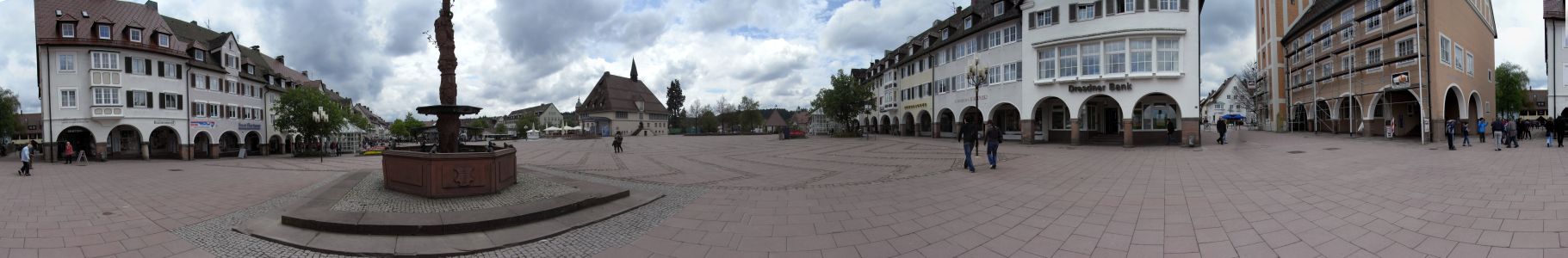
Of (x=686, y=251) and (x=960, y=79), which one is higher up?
(x=960, y=79)

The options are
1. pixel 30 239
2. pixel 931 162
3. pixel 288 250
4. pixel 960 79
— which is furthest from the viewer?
pixel 960 79

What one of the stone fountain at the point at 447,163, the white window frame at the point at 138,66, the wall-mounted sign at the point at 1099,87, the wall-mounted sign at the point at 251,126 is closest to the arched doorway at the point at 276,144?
the wall-mounted sign at the point at 251,126

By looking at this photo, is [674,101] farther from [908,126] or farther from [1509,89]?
[1509,89]

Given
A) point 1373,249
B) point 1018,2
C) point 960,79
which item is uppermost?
point 1018,2

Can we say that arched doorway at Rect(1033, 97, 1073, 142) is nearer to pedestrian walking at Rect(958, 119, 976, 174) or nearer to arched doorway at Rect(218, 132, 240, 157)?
pedestrian walking at Rect(958, 119, 976, 174)

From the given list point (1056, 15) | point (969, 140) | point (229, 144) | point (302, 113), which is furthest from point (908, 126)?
point (229, 144)

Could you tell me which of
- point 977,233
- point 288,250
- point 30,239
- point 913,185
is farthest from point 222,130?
point 977,233

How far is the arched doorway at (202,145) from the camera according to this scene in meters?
32.0

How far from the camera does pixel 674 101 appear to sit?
338 ft

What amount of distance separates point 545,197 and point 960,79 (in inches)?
1108

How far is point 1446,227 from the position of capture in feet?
16.8

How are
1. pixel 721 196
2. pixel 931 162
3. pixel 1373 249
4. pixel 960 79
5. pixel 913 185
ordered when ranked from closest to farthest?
1. pixel 1373 249
2. pixel 721 196
3. pixel 913 185
4. pixel 931 162
5. pixel 960 79

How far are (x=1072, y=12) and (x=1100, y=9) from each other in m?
1.04

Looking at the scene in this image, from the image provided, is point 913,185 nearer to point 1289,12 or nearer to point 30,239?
point 30,239
